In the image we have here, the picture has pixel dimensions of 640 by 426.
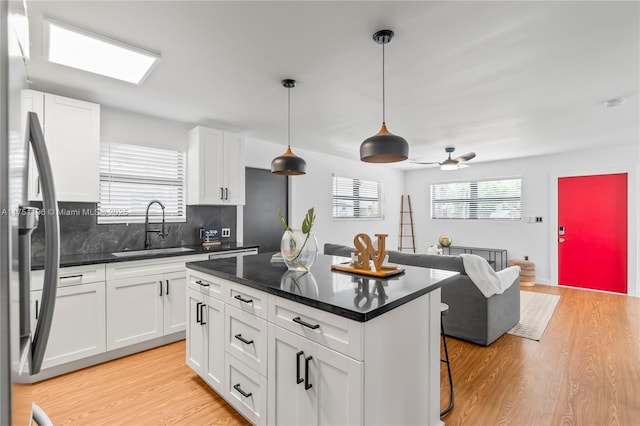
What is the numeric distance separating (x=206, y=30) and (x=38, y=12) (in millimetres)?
897

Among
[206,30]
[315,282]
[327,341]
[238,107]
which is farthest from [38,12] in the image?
[327,341]

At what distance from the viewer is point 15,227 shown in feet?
2.15

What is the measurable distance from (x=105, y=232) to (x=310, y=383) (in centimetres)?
298

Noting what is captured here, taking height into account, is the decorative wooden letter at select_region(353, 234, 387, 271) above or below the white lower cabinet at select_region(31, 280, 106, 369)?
above

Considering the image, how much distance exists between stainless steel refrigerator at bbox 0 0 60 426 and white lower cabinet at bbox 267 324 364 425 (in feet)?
3.33

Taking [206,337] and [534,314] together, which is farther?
[534,314]

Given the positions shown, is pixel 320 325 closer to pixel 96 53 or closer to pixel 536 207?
pixel 96 53

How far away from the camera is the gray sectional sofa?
315 centimetres

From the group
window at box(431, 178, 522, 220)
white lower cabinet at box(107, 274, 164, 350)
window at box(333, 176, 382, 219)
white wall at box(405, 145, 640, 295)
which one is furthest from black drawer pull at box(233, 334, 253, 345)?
window at box(431, 178, 522, 220)

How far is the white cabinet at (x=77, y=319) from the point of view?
2.62 m

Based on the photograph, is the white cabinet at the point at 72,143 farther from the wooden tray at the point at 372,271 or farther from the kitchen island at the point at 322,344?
the wooden tray at the point at 372,271

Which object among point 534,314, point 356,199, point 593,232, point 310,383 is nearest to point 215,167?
point 310,383

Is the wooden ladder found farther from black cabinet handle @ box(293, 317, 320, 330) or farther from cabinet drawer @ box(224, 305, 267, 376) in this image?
black cabinet handle @ box(293, 317, 320, 330)

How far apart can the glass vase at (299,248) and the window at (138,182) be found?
7.81ft
